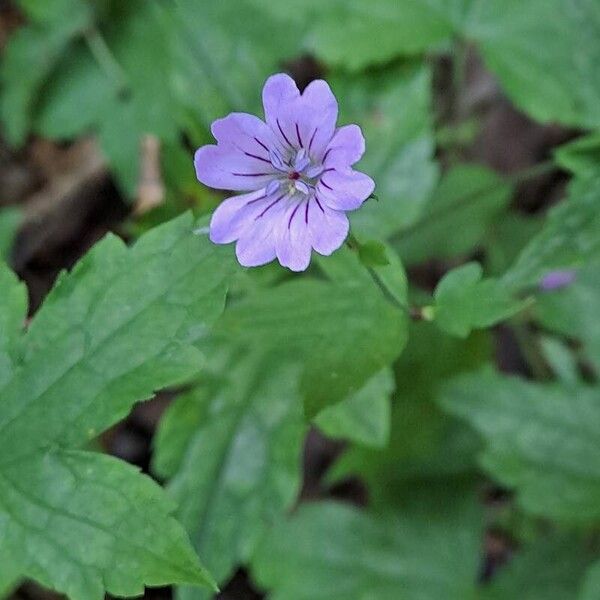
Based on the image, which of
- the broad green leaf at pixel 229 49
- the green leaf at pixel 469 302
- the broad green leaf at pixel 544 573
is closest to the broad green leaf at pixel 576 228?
the green leaf at pixel 469 302

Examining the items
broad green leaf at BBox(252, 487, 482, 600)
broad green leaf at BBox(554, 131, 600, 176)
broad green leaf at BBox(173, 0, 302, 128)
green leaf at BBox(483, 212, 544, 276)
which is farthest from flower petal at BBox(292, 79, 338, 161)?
green leaf at BBox(483, 212, 544, 276)

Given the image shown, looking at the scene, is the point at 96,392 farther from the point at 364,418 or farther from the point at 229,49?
the point at 229,49

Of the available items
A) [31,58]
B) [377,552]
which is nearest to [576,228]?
[377,552]

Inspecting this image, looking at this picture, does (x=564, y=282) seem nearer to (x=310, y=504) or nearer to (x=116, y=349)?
(x=310, y=504)

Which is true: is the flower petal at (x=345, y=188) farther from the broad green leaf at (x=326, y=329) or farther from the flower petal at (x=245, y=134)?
the broad green leaf at (x=326, y=329)

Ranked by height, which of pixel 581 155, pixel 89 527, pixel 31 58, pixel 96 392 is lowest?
pixel 581 155

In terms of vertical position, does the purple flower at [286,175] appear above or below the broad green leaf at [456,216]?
above

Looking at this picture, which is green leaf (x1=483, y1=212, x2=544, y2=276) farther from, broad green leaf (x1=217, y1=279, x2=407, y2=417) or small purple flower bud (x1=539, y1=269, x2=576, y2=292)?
broad green leaf (x1=217, y1=279, x2=407, y2=417)

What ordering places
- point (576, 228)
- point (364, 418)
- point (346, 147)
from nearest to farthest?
point (346, 147), point (576, 228), point (364, 418)
